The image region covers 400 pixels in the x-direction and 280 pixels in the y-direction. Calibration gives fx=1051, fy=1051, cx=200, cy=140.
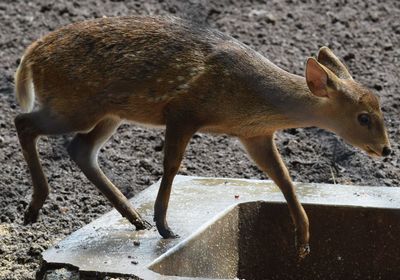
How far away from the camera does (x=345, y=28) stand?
8148 mm

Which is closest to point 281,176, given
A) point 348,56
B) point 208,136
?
point 208,136

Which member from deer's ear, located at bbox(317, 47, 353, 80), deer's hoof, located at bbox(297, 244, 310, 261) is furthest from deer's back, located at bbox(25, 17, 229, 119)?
deer's hoof, located at bbox(297, 244, 310, 261)

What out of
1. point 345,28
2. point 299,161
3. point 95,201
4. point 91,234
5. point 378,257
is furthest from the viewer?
point 345,28

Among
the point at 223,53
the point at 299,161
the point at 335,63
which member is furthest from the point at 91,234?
the point at 299,161

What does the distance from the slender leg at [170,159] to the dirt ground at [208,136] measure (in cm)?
80

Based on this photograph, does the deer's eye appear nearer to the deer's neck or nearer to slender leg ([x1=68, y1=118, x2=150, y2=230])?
the deer's neck

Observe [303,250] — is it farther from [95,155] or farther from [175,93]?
[95,155]

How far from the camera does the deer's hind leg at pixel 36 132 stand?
4898 mm

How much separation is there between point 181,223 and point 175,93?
629 mm

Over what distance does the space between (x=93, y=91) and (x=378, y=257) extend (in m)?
1.62

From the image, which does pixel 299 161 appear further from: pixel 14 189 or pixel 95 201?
pixel 14 189

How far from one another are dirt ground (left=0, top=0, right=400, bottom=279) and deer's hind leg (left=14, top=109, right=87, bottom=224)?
0.39m

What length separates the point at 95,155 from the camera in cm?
515

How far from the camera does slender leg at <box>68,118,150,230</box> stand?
197 inches
